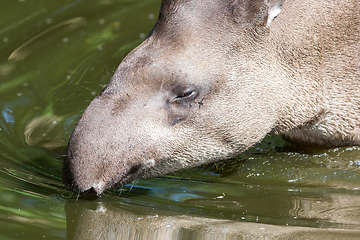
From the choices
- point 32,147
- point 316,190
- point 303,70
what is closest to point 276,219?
point 316,190

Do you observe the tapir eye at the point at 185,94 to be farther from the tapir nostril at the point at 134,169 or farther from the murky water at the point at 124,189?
the murky water at the point at 124,189

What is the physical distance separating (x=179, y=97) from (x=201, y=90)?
0.21m

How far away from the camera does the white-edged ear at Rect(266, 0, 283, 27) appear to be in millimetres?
4836

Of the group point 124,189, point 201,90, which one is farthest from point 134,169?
point 201,90

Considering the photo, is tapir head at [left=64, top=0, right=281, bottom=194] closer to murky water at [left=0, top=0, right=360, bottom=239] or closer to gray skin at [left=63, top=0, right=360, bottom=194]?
gray skin at [left=63, top=0, right=360, bottom=194]

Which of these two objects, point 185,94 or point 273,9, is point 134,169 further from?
point 273,9

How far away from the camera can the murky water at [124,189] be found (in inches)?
173

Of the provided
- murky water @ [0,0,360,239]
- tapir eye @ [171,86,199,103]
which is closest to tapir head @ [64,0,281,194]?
tapir eye @ [171,86,199,103]

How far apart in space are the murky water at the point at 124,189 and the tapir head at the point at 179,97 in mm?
364

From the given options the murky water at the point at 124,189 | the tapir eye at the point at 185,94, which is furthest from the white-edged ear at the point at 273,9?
the murky water at the point at 124,189

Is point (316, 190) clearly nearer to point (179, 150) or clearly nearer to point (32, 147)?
point (179, 150)

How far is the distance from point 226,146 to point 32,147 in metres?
2.44

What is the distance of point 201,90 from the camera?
477 cm

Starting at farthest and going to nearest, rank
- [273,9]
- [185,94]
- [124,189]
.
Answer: [124,189], [273,9], [185,94]
